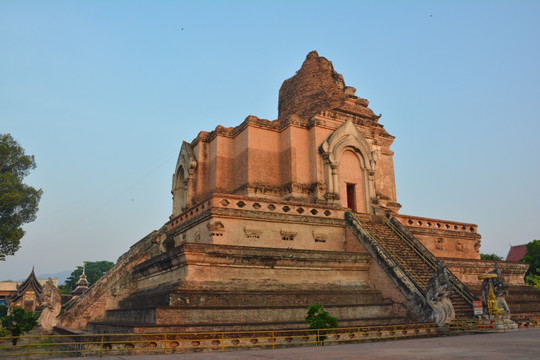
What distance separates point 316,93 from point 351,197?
6668mm

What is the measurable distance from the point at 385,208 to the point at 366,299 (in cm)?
864

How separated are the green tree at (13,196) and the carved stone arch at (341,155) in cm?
1974

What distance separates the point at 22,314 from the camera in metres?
18.7

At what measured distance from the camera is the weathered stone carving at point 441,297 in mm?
12773

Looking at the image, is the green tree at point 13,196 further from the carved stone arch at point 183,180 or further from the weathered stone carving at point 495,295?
the weathered stone carving at point 495,295

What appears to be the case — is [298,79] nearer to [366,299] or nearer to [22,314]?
[366,299]

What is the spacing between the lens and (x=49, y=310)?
52.8 feet

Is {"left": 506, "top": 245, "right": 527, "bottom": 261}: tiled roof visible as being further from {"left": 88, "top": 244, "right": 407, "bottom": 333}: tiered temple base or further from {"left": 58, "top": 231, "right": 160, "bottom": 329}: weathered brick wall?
{"left": 58, "top": 231, "right": 160, "bottom": 329}: weathered brick wall

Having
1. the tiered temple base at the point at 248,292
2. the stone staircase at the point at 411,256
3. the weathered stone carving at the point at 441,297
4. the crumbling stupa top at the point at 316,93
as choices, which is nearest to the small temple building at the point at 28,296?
the tiered temple base at the point at 248,292

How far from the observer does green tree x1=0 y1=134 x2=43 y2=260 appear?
27453mm

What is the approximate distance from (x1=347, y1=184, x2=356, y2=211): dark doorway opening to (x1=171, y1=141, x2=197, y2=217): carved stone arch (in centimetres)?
814

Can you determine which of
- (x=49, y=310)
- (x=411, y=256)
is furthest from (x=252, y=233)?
(x=49, y=310)

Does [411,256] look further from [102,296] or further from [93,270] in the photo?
[93,270]

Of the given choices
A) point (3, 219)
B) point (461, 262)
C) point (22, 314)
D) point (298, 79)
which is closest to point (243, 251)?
point (461, 262)
